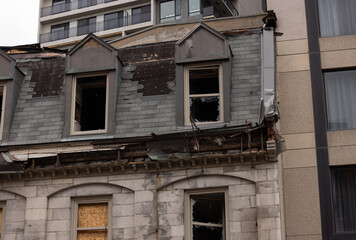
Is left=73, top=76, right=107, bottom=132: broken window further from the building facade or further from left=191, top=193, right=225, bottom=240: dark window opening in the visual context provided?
the building facade

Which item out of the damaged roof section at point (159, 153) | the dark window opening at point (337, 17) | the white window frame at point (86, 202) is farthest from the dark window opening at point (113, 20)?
the white window frame at point (86, 202)

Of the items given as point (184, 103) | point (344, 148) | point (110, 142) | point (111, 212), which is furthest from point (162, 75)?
point (344, 148)

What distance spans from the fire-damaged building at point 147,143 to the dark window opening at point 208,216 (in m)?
0.03

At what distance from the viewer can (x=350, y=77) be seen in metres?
21.4

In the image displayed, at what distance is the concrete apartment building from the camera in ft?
63.9

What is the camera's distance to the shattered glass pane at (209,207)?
17109 mm

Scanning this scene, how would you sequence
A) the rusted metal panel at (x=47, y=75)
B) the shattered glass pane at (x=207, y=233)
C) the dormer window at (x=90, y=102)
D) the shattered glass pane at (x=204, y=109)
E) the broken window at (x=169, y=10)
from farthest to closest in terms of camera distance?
1. the broken window at (x=169, y=10)
2. the rusted metal panel at (x=47, y=75)
3. the dormer window at (x=90, y=102)
4. the shattered glass pane at (x=204, y=109)
5. the shattered glass pane at (x=207, y=233)

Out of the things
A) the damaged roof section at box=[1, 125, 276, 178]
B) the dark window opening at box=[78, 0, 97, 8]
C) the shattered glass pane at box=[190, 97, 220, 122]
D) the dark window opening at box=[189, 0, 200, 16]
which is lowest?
the damaged roof section at box=[1, 125, 276, 178]

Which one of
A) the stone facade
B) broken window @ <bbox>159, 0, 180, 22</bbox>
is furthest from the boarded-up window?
broken window @ <bbox>159, 0, 180, 22</bbox>

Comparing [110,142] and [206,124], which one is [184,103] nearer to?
[206,124]

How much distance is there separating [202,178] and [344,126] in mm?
6380

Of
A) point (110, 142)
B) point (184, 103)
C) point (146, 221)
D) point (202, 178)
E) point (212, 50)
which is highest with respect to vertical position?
point (212, 50)

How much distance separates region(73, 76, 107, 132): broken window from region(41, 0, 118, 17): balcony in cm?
4914

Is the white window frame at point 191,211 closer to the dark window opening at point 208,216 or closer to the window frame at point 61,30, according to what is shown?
the dark window opening at point 208,216
